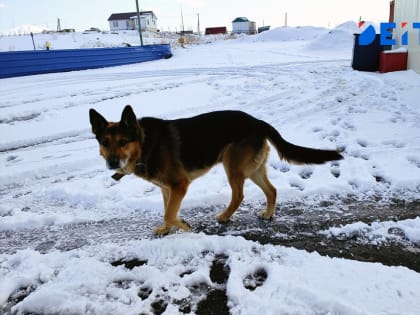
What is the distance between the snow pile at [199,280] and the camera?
2293mm

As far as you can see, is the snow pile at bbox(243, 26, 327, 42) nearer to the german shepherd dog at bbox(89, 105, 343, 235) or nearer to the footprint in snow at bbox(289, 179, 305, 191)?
the footprint in snow at bbox(289, 179, 305, 191)

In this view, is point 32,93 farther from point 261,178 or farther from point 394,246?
point 394,246

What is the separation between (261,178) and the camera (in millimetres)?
3707

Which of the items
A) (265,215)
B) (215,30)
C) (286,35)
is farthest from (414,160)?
(215,30)

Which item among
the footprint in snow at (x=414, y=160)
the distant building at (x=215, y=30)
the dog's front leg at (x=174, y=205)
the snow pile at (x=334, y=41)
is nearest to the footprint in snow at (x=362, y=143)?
the footprint in snow at (x=414, y=160)

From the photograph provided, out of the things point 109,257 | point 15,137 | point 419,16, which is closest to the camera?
point 109,257

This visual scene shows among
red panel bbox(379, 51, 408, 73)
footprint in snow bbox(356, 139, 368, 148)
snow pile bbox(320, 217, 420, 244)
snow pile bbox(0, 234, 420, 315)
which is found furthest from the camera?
red panel bbox(379, 51, 408, 73)

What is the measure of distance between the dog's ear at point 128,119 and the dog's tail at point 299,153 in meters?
1.39

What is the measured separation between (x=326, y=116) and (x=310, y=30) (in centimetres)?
4430

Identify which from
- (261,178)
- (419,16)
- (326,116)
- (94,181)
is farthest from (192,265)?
(419,16)

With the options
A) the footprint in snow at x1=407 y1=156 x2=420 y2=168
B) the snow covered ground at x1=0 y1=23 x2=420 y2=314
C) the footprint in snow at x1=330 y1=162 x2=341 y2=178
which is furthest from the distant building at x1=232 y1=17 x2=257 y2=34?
the footprint in snow at x1=330 y1=162 x2=341 y2=178

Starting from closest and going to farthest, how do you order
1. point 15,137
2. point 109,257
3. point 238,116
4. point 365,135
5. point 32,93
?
point 109,257 < point 238,116 < point 365,135 < point 15,137 < point 32,93

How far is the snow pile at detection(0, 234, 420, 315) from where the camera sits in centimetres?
229

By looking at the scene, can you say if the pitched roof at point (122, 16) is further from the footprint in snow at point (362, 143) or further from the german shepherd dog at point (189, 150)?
the german shepherd dog at point (189, 150)
